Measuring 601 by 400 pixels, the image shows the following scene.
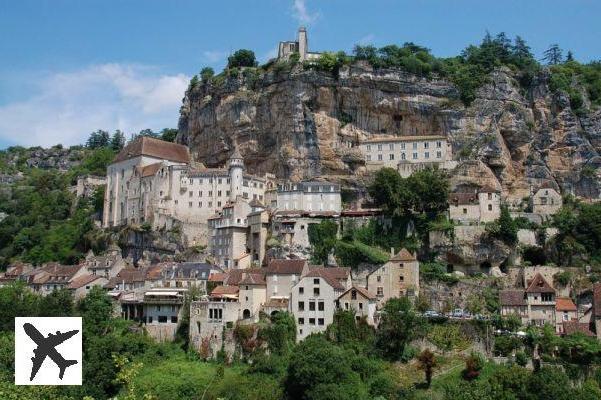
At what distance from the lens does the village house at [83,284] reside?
6825cm

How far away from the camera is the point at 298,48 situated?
89000 millimetres

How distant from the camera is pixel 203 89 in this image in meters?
92.3

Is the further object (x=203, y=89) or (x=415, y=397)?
(x=203, y=89)

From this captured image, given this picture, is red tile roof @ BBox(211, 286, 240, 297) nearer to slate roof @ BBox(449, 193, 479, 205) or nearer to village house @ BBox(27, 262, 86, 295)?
village house @ BBox(27, 262, 86, 295)

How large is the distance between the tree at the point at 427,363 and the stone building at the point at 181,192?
3225cm

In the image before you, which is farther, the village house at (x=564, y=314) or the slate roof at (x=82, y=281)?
the slate roof at (x=82, y=281)

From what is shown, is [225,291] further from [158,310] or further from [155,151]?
[155,151]

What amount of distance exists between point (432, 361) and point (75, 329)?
38251 mm

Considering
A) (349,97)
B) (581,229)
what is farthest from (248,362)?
(349,97)

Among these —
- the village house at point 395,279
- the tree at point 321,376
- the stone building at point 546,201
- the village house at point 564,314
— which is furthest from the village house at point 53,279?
the stone building at point 546,201

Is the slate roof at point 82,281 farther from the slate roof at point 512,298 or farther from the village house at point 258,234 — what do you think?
the slate roof at point 512,298

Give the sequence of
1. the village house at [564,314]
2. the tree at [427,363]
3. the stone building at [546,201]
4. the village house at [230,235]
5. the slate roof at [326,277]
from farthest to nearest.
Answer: the village house at [230,235], the stone building at [546,201], the slate roof at [326,277], the village house at [564,314], the tree at [427,363]

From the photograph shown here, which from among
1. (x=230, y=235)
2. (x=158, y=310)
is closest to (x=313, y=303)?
(x=158, y=310)

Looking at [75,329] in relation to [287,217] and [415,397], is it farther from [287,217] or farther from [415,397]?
→ [287,217]
